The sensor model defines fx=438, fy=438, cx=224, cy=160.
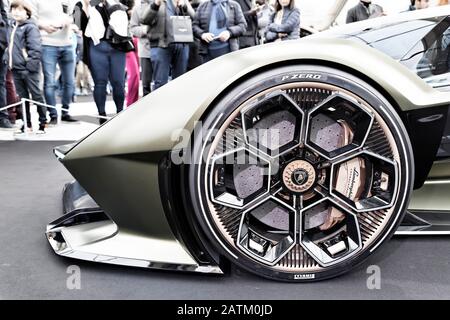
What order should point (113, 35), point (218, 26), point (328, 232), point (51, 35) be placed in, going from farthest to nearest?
point (51, 35), point (218, 26), point (113, 35), point (328, 232)

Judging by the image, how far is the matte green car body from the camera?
4.46ft

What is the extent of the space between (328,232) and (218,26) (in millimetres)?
3124

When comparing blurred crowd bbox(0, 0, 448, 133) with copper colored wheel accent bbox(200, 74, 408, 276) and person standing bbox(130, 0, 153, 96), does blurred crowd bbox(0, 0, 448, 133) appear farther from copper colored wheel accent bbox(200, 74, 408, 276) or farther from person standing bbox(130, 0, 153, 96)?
copper colored wheel accent bbox(200, 74, 408, 276)

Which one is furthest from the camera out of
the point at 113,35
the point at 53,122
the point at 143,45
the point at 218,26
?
the point at 143,45

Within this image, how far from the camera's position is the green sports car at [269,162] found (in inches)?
53.1

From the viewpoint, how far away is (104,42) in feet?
13.3

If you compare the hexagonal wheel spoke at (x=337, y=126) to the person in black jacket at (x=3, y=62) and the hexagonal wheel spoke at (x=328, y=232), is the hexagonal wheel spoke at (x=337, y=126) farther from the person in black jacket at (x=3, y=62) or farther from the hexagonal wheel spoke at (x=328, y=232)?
the person in black jacket at (x=3, y=62)

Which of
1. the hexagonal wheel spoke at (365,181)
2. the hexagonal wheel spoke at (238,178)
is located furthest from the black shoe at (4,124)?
the hexagonal wheel spoke at (365,181)

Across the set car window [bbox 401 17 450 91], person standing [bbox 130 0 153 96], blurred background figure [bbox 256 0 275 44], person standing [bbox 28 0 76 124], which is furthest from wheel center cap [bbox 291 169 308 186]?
blurred background figure [bbox 256 0 275 44]

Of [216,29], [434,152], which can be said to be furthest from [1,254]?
[216,29]

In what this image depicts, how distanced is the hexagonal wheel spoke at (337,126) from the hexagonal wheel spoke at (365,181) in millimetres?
47

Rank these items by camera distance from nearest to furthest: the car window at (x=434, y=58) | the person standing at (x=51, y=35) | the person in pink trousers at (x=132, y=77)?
the car window at (x=434, y=58) → the person standing at (x=51, y=35) → the person in pink trousers at (x=132, y=77)

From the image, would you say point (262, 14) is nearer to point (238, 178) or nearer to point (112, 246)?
point (238, 178)

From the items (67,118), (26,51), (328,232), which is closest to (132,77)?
(67,118)
